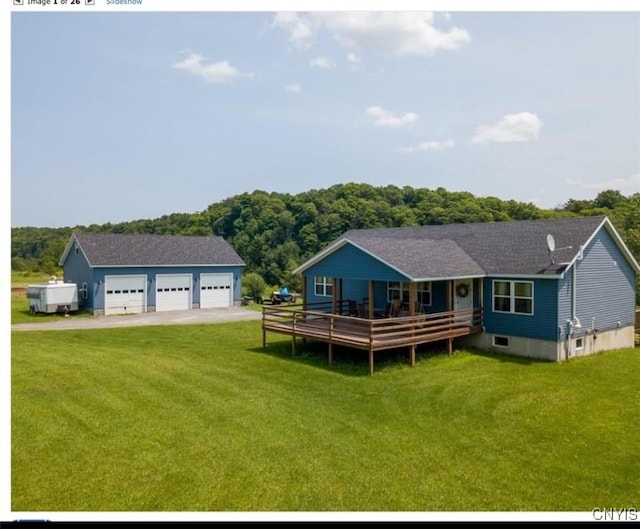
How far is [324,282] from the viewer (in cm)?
1919

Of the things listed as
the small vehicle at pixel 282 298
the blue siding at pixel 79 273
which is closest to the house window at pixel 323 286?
the small vehicle at pixel 282 298

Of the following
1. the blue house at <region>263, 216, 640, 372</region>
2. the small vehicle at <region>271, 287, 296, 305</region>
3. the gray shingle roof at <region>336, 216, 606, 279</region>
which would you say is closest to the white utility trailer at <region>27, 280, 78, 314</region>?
the small vehicle at <region>271, 287, 296, 305</region>

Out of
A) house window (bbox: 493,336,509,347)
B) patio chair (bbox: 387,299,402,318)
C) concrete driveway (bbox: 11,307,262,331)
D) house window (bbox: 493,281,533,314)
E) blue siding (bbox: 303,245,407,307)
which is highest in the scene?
blue siding (bbox: 303,245,407,307)

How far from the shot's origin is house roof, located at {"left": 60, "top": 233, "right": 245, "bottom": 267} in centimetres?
2362

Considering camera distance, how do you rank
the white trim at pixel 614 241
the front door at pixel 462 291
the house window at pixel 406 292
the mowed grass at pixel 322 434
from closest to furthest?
1. the mowed grass at pixel 322 434
2. the white trim at pixel 614 241
3. the front door at pixel 462 291
4. the house window at pixel 406 292

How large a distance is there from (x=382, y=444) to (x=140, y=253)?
20.4 m

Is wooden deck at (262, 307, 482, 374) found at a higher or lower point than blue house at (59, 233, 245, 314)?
lower

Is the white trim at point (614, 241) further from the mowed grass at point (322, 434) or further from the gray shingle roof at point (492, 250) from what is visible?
the mowed grass at point (322, 434)

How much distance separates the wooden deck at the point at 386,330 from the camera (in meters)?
11.6

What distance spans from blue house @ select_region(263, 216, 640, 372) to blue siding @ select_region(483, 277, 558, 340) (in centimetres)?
3

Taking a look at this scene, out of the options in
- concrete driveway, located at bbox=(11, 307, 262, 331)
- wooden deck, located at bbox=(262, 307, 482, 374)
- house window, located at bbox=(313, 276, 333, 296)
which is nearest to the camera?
wooden deck, located at bbox=(262, 307, 482, 374)

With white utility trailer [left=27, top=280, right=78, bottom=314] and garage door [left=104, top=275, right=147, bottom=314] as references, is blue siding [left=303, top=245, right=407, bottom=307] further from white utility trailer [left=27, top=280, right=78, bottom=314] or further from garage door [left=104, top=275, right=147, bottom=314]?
white utility trailer [left=27, top=280, right=78, bottom=314]

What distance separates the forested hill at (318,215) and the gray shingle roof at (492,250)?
22663mm

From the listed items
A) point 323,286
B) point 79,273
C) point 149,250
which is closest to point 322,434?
point 323,286
